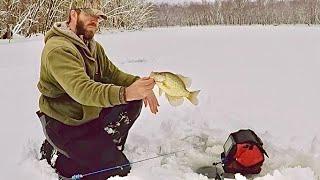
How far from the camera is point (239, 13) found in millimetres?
16172

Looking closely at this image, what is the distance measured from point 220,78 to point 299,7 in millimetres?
11146

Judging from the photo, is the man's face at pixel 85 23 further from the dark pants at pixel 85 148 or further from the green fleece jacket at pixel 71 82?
the dark pants at pixel 85 148

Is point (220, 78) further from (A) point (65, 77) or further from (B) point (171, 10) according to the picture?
(B) point (171, 10)

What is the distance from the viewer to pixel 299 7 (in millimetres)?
14500

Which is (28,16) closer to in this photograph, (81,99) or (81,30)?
(81,30)

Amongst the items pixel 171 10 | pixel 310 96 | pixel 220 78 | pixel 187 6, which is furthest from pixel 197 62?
pixel 187 6

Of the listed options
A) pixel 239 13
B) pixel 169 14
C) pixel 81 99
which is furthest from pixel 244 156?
pixel 239 13

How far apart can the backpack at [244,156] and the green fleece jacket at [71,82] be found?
0.56 metres

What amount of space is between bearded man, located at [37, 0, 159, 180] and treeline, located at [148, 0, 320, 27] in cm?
1181

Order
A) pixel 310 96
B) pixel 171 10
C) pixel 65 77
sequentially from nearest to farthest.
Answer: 1. pixel 65 77
2. pixel 310 96
3. pixel 171 10

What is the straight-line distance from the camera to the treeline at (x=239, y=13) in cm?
1418

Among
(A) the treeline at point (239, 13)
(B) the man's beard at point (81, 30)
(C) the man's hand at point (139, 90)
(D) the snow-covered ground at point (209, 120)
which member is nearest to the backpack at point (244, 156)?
(D) the snow-covered ground at point (209, 120)

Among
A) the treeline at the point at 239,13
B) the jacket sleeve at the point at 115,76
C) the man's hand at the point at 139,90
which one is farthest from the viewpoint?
the treeline at the point at 239,13

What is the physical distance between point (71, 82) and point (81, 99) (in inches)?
2.5
